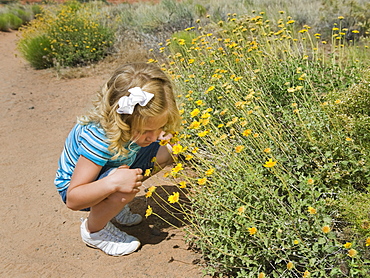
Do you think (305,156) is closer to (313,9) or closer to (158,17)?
(313,9)

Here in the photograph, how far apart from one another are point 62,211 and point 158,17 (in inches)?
243

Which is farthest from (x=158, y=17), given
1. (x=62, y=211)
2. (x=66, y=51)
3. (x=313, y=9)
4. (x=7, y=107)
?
(x=62, y=211)

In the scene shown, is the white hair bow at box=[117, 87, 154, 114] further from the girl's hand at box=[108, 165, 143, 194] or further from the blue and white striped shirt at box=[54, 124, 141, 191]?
the girl's hand at box=[108, 165, 143, 194]

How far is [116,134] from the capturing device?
87.0 inches

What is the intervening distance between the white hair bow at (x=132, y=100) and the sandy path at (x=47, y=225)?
3.22ft

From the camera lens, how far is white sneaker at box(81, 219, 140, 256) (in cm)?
254

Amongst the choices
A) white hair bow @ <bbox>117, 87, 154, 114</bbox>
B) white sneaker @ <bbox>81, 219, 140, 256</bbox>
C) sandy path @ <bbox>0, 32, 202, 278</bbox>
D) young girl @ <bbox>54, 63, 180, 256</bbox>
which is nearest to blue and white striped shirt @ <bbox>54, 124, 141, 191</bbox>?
young girl @ <bbox>54, 63, 180, 256</bbox>

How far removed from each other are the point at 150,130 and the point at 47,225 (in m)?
1.26

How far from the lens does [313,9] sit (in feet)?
23.7

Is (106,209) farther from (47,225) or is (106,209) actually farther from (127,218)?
(47,225)

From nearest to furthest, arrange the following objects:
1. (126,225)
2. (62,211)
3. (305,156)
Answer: (305,156), (126,225), (62,211)

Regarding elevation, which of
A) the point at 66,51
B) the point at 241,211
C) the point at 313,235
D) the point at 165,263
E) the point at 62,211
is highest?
the point at 241,211

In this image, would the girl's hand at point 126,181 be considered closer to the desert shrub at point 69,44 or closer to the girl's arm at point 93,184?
the girl's arm at point 93,184

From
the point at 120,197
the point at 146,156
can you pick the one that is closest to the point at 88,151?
the point at 120,197
